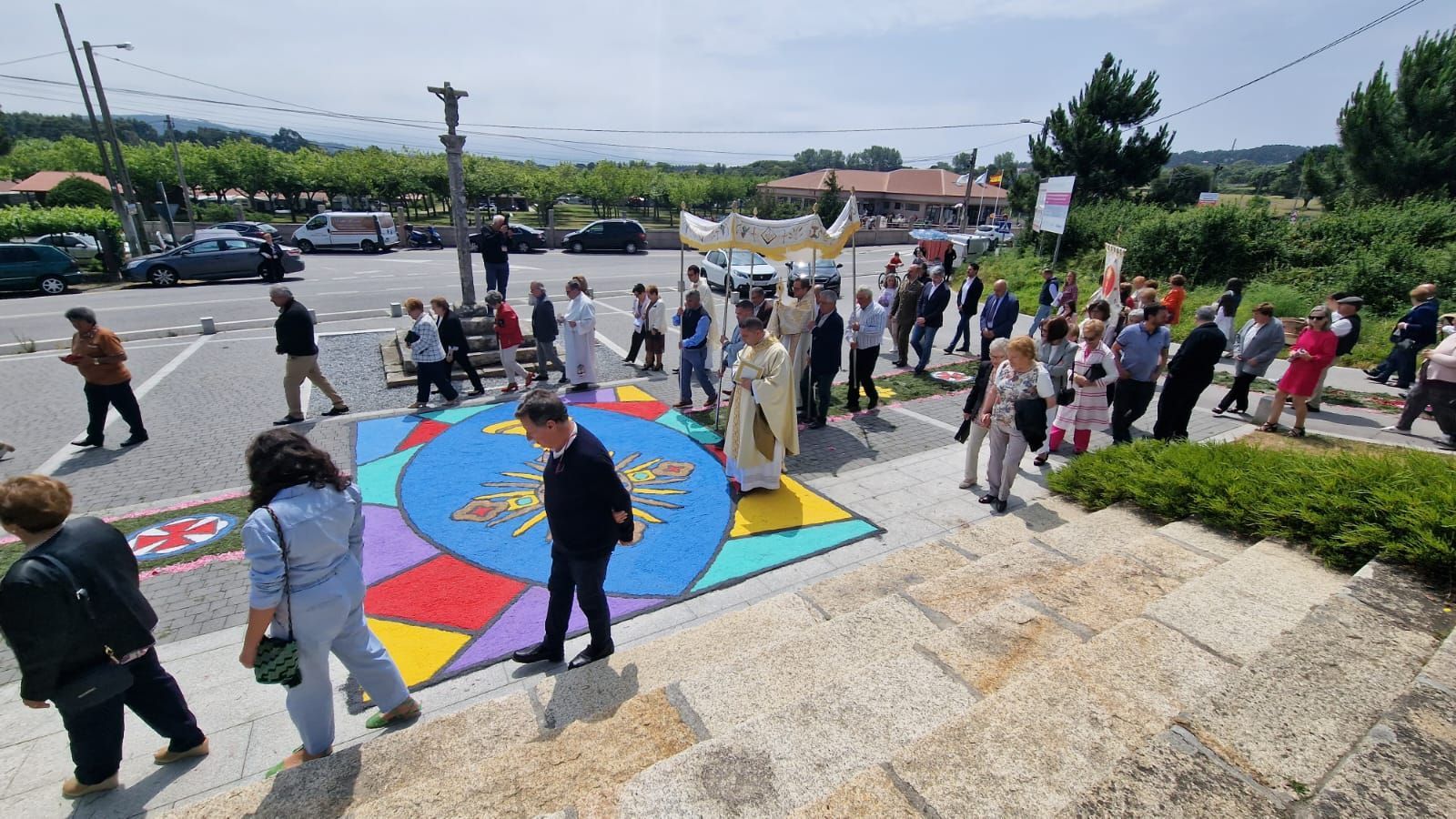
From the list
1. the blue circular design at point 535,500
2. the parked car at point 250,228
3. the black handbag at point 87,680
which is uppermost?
the black handbag at point 87,680

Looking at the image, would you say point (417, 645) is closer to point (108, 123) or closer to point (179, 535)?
point (179, 535)

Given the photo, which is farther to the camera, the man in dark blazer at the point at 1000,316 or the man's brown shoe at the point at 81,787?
the man in dark blazer at the point at 1000,316

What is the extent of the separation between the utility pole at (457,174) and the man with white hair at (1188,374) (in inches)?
395

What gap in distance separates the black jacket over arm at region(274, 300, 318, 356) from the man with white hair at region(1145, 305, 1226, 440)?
991 centimetres

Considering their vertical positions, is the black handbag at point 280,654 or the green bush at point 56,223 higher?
the black handbag at point 280,654

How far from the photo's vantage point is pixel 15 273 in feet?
55.9

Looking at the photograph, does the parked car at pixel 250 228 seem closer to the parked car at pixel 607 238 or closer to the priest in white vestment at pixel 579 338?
the parked car at pixel 607 238

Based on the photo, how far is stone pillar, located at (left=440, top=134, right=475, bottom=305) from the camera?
33.2 feet

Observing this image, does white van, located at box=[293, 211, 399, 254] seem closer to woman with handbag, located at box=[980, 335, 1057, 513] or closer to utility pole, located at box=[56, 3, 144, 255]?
utility pole, located at box=[56, 3, 144, 255]

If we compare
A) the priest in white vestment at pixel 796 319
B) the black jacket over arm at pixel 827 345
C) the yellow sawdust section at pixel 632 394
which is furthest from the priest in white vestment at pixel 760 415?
the yellow sawdust section at pixel 632 394

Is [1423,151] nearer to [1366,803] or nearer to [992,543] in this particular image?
[992,543]

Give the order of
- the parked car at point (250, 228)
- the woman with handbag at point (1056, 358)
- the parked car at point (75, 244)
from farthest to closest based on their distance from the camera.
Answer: the parked car at point (250, 228) → the parked car at point (75, 244) → the woman with handbag at point (1056, 358)

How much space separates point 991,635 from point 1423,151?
25029mm

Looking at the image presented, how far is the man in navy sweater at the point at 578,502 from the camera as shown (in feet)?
10.8
